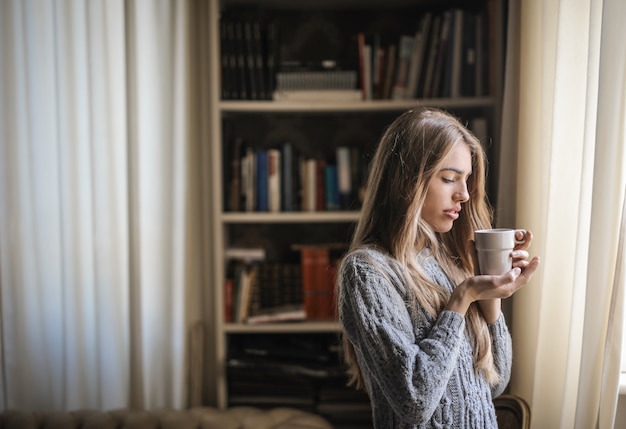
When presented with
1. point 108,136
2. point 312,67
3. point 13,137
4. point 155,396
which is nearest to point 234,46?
point 312,67

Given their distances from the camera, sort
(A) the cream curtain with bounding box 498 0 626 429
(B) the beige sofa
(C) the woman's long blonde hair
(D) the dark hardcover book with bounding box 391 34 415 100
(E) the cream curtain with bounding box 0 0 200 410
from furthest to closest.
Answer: (D) the dark hardcover book with bounding box 391 34 415 100, (E) the cream curtain with bounding box 0 0 200 410, (B) the beige sofa, (A) the cream curtain with bounding box 498 0 626 429, (C) the woman's long blonde hair

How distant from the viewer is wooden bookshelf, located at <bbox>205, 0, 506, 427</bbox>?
7.33 ft

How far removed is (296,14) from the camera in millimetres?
2588

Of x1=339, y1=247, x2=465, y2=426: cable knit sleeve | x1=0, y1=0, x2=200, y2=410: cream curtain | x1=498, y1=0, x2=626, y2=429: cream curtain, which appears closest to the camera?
x1=339, y1=247, x2=465, y2=426: cable knit sleeve

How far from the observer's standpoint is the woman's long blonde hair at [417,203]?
1.17 meters

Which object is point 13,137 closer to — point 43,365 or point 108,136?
point 108,136

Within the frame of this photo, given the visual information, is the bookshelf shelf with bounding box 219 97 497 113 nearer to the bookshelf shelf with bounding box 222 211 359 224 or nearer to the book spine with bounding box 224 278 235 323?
the bookshelf shelf with bounding box 222 211 359 224

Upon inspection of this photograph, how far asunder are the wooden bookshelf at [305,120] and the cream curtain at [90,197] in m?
0.14

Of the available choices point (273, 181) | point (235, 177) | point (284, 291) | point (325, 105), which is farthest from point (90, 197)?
point (325, 105)

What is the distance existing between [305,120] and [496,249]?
1.62 m

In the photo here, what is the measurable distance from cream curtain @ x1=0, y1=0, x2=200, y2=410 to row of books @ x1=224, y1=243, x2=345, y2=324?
0.20 metres

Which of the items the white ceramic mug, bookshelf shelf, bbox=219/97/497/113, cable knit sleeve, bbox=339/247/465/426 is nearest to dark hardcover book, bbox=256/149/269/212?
bookshelf shelf, bbox=219/97/497/113

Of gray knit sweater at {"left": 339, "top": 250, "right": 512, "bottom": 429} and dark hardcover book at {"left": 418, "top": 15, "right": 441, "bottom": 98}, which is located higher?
dark hardcover book at {"left": 418, "top": 15, "right": 441, "bottom": 98}

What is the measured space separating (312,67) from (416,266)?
52.1 inches
